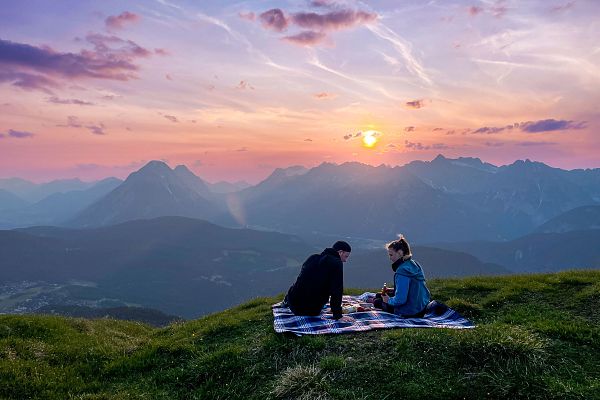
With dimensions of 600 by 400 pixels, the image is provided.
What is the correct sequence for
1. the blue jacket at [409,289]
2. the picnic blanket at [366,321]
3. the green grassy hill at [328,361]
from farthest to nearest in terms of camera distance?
the blue jacket at [409,289], the picnic blanket at [366,321], the green grassy hill at [328,361]

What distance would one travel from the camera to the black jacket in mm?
15820

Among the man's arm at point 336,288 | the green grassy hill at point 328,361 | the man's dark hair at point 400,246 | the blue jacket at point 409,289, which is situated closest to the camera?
the green grassy hill at point 328,361

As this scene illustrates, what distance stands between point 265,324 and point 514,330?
9.30 metres

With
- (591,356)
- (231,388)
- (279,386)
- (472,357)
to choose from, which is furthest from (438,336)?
(231,388)

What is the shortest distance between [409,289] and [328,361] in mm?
6175

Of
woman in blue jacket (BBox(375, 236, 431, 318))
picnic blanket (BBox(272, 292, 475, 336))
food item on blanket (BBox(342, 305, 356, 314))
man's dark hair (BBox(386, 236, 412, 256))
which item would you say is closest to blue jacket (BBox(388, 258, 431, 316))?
woman in blue jacket (BBox(375, 236, 431, 318))

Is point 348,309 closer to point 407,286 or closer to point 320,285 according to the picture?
point 320,285

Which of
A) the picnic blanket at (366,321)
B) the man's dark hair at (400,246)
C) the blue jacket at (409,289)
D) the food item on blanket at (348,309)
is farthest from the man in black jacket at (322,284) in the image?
the blue jacket at (409,289)

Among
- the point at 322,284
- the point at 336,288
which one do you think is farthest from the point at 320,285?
the point at 336,288

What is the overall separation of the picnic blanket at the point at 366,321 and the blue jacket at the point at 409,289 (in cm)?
53

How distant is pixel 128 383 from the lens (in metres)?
12.6

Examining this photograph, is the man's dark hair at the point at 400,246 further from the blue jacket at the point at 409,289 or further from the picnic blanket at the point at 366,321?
the picnic blanket at the point at 366,321

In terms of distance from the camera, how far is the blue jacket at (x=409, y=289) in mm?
16375

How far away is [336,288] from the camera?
623 inches
